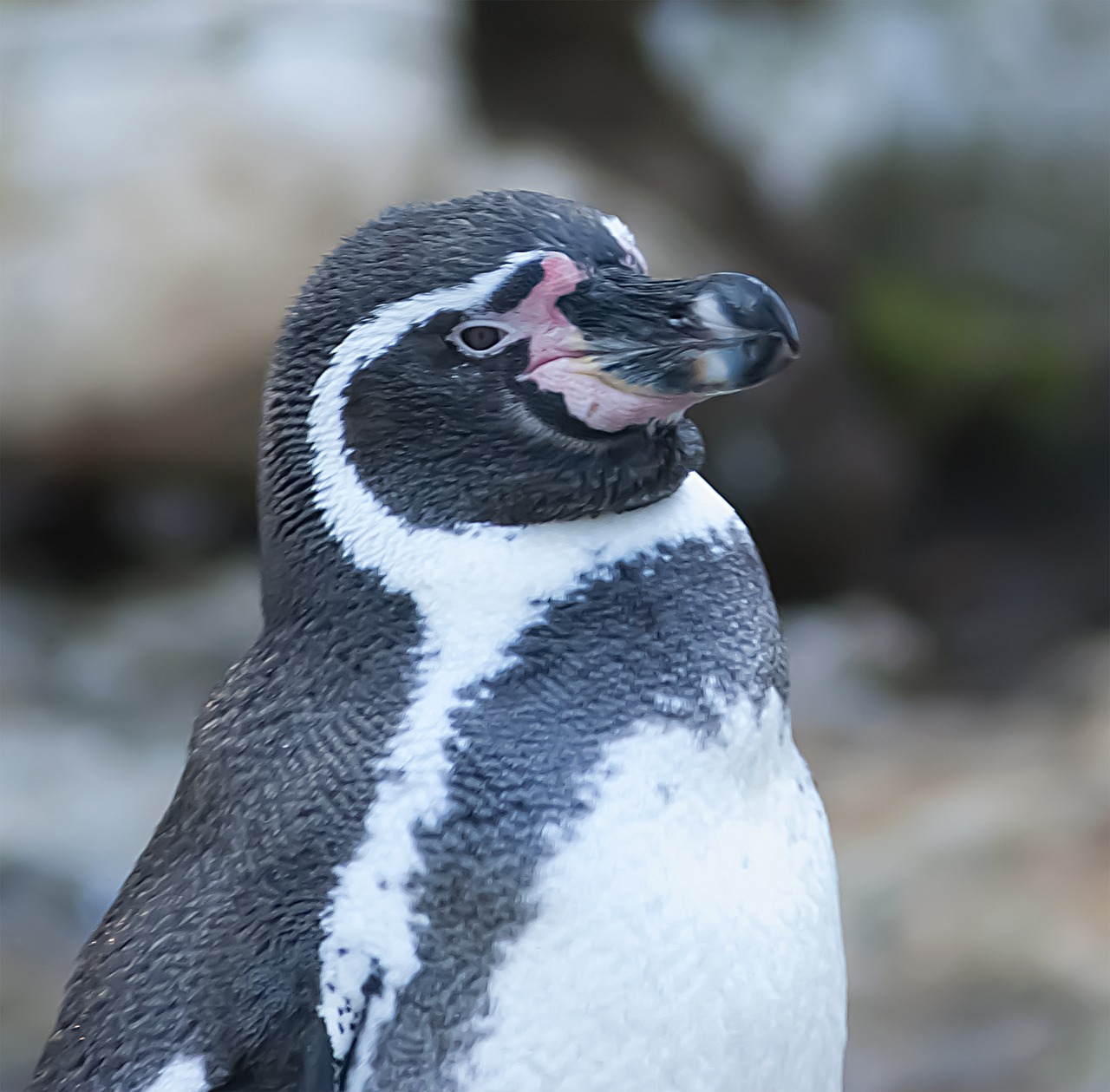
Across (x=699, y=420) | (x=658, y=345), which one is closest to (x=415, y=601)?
(x=658, y=345)

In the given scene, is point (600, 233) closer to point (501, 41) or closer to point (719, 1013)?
point (719, 1013)

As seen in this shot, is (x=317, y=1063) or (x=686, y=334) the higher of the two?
(x=686, y=334)

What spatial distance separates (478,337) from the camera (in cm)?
116

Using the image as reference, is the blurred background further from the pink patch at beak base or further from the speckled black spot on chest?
the pink patch at beak base

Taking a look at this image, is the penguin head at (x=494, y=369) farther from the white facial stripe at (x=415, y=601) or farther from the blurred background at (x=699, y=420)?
the blurred background at (x=699, y=420)

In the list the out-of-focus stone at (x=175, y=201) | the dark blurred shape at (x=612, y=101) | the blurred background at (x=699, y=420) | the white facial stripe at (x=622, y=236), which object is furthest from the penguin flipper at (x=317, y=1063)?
the dark blurred shape at (x=612, y=101)

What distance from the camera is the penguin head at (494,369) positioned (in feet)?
3.75

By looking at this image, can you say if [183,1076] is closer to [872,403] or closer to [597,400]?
[597,400]

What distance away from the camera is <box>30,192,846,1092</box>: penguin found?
1.12 meters

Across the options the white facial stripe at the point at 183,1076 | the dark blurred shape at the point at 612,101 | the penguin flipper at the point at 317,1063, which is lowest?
the dark blurred shape at the point at 612,101

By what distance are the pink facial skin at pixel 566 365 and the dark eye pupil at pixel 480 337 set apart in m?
0.01

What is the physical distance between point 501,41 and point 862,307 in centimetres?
153

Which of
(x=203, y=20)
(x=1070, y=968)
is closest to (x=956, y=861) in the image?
(x=1070, y=968)

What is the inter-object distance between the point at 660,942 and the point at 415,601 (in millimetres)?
307
